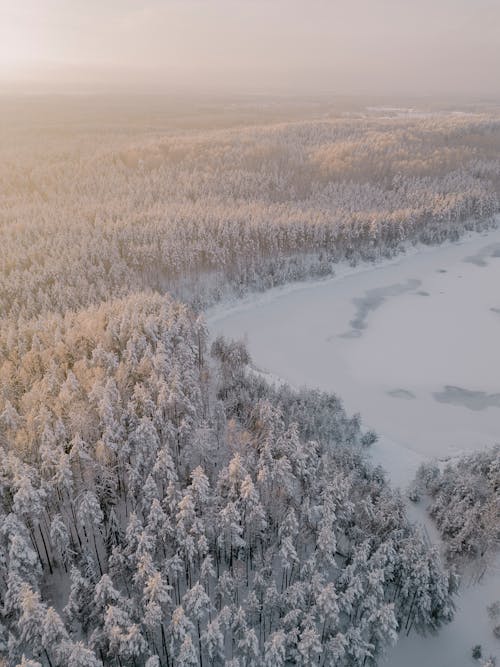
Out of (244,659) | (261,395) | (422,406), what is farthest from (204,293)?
(244,659)

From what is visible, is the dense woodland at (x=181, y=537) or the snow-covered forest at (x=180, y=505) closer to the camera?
the dense woodland at (x=181, y=537)

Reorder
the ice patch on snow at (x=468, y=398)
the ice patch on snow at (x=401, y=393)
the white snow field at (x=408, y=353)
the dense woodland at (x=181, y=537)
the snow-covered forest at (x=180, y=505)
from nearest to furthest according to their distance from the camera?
1. the dense woodland at (x=181, y=537)
2. the snow-covered forest at (x=180, y=505)
3. the white snow field at (x=408, y=353)
4. the ice patch on snow at (x=468, y=398)
5. the ice patch on snow at (x=401, y=393)

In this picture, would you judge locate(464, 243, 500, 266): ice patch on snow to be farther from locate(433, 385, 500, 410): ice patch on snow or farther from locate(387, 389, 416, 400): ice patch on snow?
locate(387, 389, 416, 400): ice patch on snow

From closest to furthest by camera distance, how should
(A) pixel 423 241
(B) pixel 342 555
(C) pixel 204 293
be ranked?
1. (B) pixel 342 555
2. (C) pixel 204 293
3. (A) pixel 423 241

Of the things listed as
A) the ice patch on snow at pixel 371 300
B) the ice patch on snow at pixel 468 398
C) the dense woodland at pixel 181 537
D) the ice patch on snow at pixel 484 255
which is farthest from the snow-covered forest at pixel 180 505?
the ice patch on snow at pixel 484 255

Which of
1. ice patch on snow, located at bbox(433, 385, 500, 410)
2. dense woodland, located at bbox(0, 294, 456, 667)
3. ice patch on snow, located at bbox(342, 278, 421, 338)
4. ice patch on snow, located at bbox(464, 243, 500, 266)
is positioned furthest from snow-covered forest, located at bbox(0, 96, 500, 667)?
ice patch on snow, located at bbox(464, 243, 500, 266)

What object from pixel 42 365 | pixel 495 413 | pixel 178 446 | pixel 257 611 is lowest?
pixel 495 413

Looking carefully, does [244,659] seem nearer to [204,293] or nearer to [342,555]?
[342,555]

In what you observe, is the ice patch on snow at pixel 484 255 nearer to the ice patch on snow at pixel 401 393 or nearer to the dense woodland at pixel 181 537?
the ice patch on snow at pixel 401 393

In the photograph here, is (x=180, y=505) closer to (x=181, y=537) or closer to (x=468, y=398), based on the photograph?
(x=181, y=537)

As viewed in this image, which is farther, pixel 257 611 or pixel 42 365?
pixel 42 365
